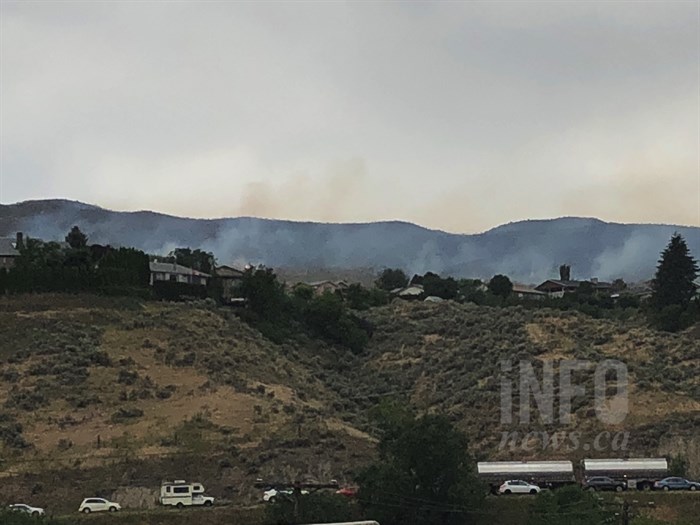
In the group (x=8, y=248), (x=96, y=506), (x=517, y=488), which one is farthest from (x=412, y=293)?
(x=96, y=506)

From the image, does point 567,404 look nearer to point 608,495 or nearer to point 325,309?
point 608,495

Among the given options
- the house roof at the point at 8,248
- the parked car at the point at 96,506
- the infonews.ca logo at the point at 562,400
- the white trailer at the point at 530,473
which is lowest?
the parked car at the point at 96,506

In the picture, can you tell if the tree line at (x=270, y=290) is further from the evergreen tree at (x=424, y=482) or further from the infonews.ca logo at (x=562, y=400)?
the evergreen tree at (x=424, y=482)

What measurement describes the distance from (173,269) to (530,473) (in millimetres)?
52527

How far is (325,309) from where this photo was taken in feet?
250

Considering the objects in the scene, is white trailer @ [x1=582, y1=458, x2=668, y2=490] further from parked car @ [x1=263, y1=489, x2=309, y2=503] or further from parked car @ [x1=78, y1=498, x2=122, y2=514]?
parked car @ [x1=78, y1=498, x2=122, y2=514]

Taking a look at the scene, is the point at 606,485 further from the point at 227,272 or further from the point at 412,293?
the point at 227,272

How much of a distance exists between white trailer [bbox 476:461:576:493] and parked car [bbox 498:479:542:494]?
39 centimetres

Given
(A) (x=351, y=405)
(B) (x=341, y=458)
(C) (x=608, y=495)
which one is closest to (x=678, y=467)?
(C) (x=608, y=495)

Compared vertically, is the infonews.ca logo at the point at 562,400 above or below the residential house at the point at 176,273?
below

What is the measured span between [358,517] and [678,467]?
45.8ft

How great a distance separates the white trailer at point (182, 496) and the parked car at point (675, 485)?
53.9 feet

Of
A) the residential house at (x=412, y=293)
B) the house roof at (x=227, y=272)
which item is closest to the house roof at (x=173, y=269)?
the house roof at (x=227, y=272)

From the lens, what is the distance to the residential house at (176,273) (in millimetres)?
86438
